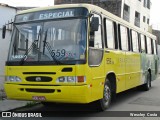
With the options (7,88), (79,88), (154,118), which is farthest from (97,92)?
(7,88)

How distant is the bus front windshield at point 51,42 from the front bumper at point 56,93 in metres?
0.67

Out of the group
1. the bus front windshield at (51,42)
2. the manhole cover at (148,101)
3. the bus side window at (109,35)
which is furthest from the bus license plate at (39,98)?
the manhole cover at (148,101)

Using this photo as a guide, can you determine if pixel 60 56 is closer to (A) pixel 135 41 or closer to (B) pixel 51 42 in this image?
(B) pixel 51 42

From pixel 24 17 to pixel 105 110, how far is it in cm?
350

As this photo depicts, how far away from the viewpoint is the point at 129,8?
34.6 meters

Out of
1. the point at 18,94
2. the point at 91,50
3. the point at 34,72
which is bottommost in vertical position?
the point at 18,94

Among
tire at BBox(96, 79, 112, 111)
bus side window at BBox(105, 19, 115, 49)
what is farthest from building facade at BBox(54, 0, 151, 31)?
tire at BBox(96, 79, 112, 111)

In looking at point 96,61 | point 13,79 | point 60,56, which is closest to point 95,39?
point 96,61

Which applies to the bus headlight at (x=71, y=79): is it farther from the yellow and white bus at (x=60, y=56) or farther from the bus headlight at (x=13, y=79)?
the bus headlight at (x=13, y=79)

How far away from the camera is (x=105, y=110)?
9.76 meters

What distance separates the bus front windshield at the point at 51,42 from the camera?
324 inches

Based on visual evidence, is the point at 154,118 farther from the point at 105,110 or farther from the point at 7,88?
the point at 7,88

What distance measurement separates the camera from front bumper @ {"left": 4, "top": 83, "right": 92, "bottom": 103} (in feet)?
26.3

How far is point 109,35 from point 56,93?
9.29ft
